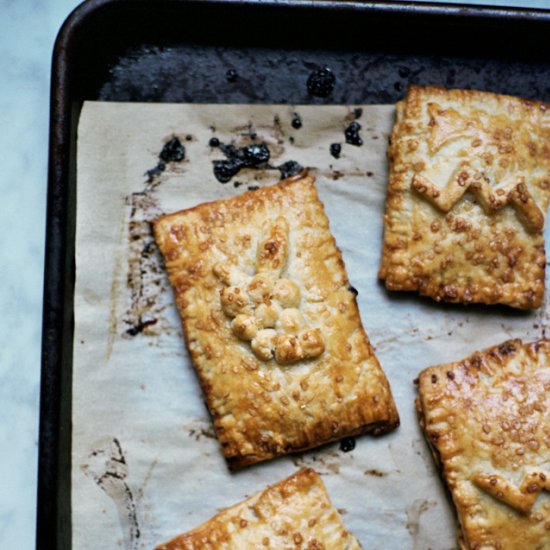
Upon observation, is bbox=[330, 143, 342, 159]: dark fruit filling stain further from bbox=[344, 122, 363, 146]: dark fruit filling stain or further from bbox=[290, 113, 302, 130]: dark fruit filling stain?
bbox=[290, 113, 302, 130]: dark fruit filling stain

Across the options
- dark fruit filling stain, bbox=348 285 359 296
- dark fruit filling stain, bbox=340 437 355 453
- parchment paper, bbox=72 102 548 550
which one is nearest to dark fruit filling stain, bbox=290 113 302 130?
parchment paper, bbox=72 102 548 550

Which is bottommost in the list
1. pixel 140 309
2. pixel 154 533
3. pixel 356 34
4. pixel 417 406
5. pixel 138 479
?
pixel 154 533

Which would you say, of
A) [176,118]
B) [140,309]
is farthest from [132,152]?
[140,309]

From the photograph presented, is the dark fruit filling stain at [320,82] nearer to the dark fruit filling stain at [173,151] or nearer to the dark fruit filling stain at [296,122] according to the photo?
the dark fruit filling stain at [296,122]

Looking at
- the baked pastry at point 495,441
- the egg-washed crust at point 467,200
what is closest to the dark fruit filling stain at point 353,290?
the egg-washed crust at point 467,200

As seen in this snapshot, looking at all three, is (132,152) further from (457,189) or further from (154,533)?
(154,533)
